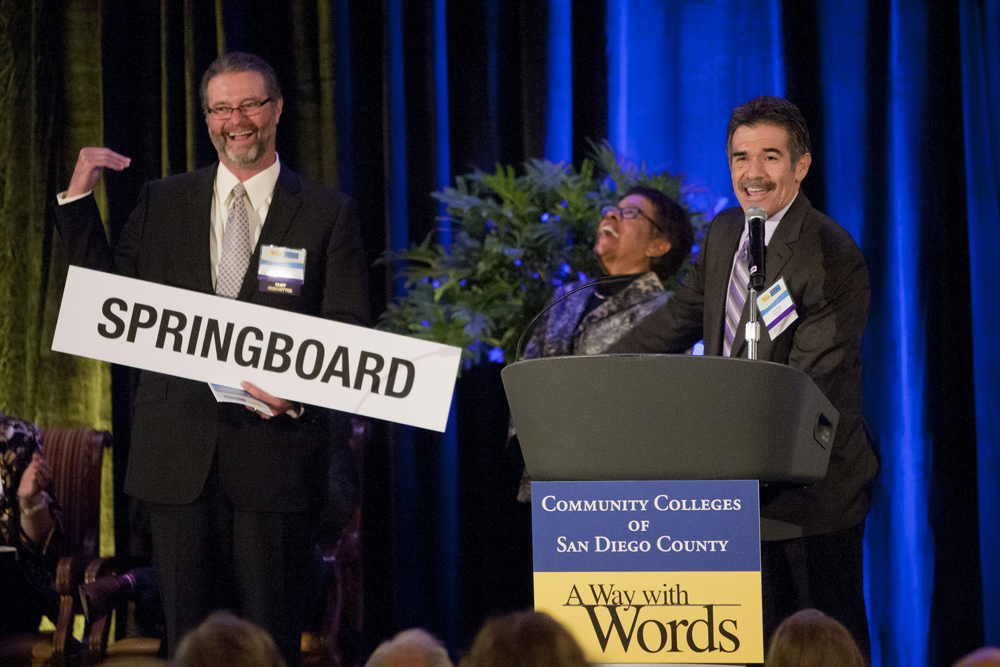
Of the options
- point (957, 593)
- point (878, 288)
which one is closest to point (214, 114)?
point (878, 288)

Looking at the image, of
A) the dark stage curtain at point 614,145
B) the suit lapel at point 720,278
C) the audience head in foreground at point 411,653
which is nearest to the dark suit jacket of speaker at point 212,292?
the suit lapel at point 720,278

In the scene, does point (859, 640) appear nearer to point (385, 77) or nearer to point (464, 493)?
point (464, 493)

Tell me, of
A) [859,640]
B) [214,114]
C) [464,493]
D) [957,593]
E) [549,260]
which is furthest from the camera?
[464,493]

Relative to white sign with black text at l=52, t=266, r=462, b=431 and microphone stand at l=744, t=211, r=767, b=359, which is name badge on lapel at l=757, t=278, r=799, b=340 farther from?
white sign with black text at l=52, t=266, r=462, b=431

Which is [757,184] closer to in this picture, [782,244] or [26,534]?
[782,244]

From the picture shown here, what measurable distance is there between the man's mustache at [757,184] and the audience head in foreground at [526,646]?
144 centimetres

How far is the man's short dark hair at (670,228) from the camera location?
10.7 ft

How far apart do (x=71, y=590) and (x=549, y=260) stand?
68.2 inches

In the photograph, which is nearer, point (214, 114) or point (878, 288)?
point (214, 114)

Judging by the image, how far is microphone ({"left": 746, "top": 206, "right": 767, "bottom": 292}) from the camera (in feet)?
5.43

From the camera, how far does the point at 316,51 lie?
4.17 m

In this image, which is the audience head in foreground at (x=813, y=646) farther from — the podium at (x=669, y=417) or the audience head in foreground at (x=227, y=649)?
the audience head in foreground at (x=227, y=649)

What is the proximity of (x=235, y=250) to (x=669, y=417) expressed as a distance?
137 cm

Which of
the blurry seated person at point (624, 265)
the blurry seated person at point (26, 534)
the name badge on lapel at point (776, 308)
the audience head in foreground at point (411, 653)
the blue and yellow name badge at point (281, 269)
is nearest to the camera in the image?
the audience head in foreground at point (411, 653)
